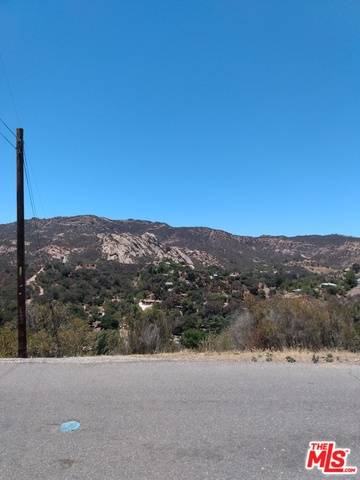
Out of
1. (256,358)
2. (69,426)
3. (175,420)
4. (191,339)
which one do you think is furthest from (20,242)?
(175,420)

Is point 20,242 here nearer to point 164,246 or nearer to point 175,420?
point 175,420

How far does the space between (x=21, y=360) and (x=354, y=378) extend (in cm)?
621

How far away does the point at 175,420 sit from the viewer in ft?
18.2

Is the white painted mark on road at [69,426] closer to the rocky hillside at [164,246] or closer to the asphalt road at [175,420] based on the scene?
the asphalt road at [175,420]

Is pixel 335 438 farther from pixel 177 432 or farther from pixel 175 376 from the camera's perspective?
pixel 175 376

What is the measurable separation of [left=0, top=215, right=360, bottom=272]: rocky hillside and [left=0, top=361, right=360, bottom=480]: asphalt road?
47.8 metres

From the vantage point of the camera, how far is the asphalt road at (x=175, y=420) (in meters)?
4.38

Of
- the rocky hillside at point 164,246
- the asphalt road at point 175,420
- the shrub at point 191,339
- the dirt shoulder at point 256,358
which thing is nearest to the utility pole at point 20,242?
the dirt shoulder at point 256,358

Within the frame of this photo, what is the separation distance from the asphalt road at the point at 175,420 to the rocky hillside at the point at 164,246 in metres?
47.8

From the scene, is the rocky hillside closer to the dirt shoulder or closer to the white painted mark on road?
the dirt shoulder

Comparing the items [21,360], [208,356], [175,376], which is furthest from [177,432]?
[21,360]

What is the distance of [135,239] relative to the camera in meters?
79.7

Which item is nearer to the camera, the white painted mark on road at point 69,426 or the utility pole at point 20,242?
the white painted mark on road at point 69,426

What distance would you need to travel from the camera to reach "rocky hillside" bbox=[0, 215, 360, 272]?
215 ft
